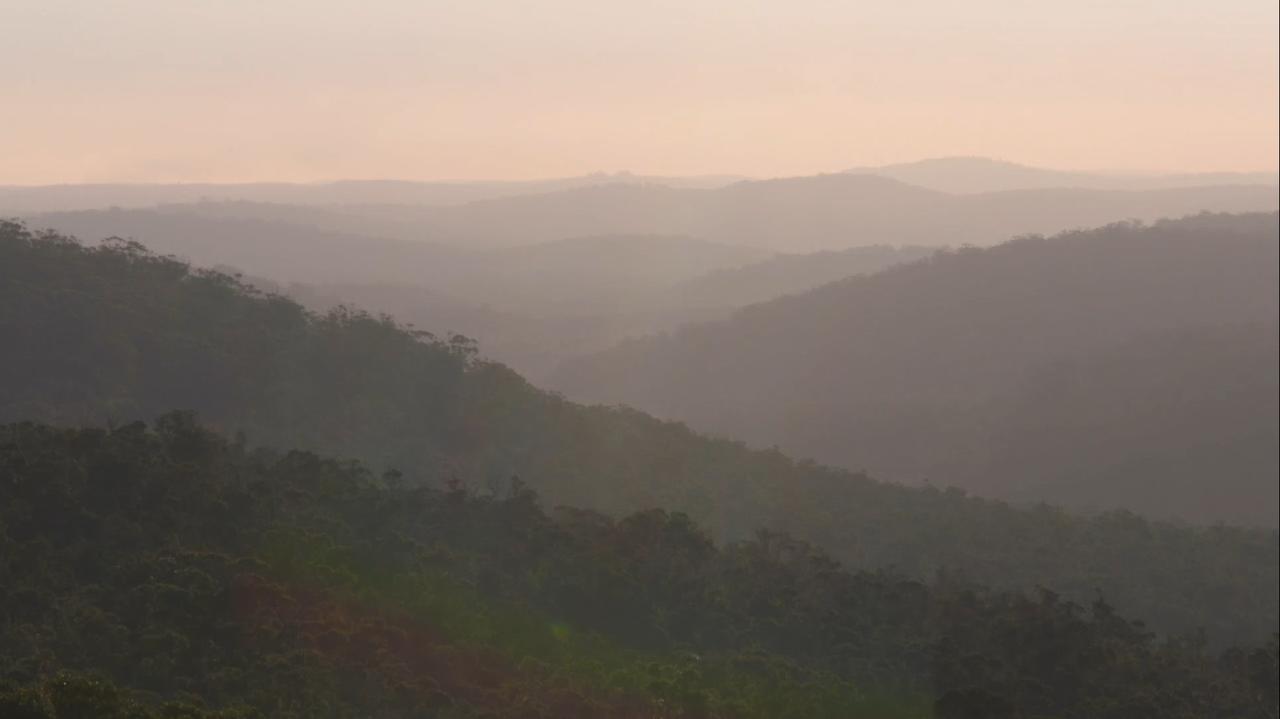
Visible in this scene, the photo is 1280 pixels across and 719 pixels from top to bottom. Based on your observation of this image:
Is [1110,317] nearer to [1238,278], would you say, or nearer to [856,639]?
[1238,278]

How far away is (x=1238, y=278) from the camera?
70.9m

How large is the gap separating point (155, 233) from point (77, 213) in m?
9.21

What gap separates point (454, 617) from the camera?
58.2 feet

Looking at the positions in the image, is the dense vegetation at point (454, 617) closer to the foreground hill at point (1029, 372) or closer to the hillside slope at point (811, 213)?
the foreground hill at point (1029, 372)

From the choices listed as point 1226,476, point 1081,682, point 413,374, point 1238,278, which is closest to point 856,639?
point 1081,682

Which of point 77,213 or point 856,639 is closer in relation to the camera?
point 856,639

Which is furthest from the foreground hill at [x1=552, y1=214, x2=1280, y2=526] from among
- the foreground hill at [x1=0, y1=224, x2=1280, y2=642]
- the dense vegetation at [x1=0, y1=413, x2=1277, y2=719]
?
the dense vegetation at [x1=0, y1=413, x2=1277, y2=719]

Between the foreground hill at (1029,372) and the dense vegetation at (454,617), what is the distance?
34072 millimetres

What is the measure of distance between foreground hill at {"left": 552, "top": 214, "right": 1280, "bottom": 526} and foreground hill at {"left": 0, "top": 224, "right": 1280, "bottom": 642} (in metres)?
18.1

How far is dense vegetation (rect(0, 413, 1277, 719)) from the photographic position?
1418 centimetres

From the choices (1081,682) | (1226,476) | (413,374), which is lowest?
(1226,476)

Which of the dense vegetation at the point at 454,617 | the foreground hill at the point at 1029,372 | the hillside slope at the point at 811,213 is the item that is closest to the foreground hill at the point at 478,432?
the dense vegetation at the point at 454,617

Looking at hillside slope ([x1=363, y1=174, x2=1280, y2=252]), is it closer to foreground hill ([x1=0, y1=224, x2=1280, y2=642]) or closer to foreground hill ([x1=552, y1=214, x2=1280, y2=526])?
foreground hill ([x1=552, y1=214, x2=1280, y2=526])

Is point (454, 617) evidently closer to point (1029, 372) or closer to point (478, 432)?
point (478, 432)
